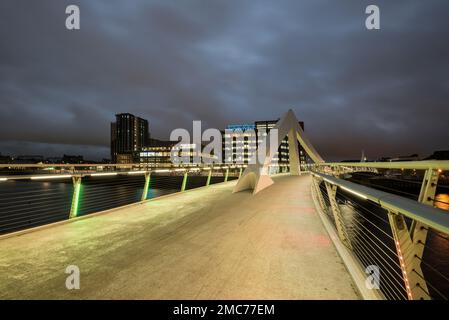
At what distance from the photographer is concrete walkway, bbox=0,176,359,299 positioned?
7.87ft

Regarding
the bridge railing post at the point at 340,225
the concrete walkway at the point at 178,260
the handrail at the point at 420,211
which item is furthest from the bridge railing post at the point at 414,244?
the bridge railing post at the point at 340,225

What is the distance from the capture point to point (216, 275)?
272 centimetres

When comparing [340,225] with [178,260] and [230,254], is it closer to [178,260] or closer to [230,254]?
[230,254]

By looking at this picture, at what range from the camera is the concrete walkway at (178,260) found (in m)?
2.40

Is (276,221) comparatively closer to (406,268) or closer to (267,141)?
(406,268)

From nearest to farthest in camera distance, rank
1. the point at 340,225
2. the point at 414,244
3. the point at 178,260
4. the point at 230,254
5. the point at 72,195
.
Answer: the point at 414,244, the point at 178,260, the point at 230,254, the point at 340,225, the point at 72,195

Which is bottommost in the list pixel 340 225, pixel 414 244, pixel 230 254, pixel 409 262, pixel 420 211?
pixel 230 254

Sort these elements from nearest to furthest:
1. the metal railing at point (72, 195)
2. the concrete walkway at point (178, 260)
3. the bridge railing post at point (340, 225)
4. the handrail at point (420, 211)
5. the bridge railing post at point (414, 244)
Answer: the handrail at point (420, 211) < the bridge railing post at point (414, 244) < the concrete walkway at point (178, 260) < the bridge railing post at point (340, 225) < the metal railing at point (72, 195)

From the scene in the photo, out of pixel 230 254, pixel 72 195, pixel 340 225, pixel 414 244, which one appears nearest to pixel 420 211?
pixel 414 244

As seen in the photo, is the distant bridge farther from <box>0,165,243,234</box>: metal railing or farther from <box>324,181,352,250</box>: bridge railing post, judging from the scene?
<box>0,165,243,234</box>: metal railing

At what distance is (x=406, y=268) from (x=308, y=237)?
2.38 metres

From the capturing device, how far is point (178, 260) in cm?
315

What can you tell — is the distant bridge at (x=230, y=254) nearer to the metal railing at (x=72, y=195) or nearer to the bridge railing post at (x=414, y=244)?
the bridge railing post at (x=414, y=244)
